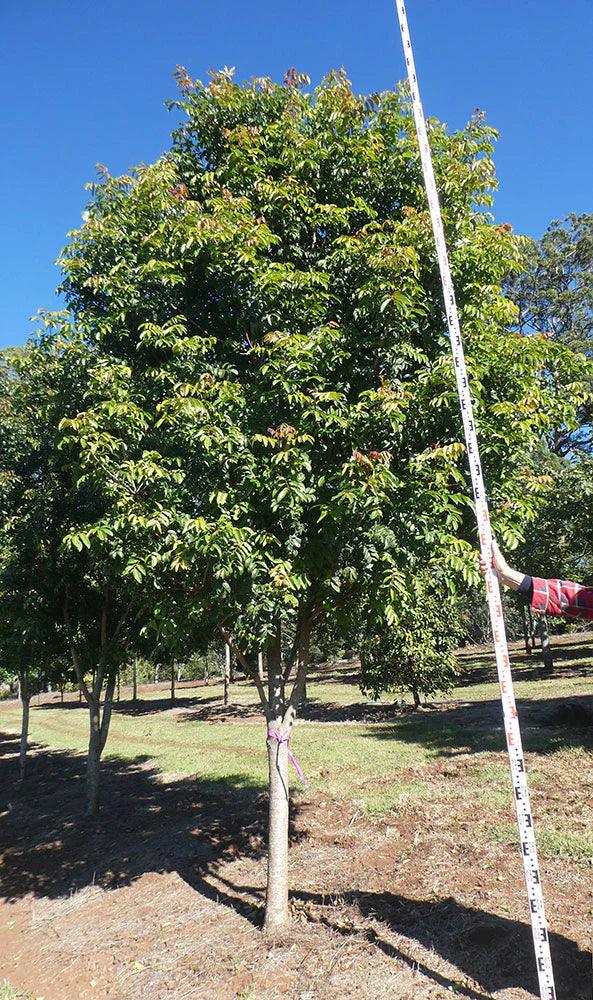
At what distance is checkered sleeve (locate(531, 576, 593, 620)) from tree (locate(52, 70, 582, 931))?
3.36 ft

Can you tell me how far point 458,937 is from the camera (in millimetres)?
5176

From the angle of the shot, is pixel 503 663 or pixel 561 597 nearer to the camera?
pixel 503 663

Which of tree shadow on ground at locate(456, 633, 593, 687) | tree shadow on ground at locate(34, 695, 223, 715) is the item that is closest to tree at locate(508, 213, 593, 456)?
tree shadow on ground at locate(456, 633, 593, 687)

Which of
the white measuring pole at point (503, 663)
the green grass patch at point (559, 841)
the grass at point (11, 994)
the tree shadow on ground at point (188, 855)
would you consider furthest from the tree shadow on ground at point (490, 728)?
the grass at point (11, 994)

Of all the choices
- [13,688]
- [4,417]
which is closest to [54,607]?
[4,417]

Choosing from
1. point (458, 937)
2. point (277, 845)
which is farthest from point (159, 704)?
point (458, 937)

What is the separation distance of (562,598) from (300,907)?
15.4 ft

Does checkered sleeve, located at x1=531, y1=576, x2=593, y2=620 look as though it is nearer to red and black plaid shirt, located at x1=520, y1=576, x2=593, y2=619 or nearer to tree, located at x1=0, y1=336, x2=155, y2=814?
red and black plaid shirt, located at x1=520, y1=576, x2=593, y2=619

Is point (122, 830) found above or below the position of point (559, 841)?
below

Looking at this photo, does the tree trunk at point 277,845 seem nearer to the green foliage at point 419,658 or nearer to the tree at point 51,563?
the tree at point 51,563

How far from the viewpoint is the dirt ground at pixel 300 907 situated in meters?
4.89

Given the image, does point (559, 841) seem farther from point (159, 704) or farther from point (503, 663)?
point (159, 704)

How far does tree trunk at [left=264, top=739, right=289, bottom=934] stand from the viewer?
5.90 m

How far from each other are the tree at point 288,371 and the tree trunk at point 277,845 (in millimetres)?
21
